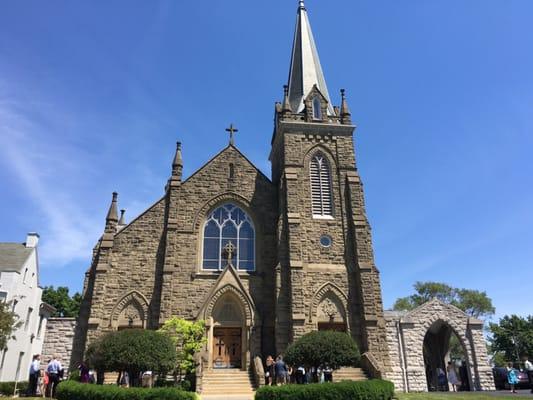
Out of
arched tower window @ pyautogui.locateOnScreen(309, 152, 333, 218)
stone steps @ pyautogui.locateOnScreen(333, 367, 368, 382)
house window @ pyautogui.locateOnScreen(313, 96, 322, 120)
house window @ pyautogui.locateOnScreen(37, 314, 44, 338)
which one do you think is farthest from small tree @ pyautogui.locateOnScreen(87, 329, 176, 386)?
house window @ pyautogui.locateOnScreen(37, 314, 44, 338)

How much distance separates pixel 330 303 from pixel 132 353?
10.9m

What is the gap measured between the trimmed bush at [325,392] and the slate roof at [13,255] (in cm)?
2167

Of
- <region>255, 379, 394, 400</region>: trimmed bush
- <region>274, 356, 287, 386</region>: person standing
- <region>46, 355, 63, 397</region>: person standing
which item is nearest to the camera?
<region>255, 379, 394, 400</region>: trimmed bush

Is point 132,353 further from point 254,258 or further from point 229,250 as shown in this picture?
point 254,258

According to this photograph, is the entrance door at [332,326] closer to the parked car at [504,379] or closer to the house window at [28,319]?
the parked car at [504,379]

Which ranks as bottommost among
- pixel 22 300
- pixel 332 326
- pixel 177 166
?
pixel 332 326

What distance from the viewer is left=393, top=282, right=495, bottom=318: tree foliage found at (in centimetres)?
5757

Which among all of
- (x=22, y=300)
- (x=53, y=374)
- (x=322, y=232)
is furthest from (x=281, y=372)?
(x=22, y=300)

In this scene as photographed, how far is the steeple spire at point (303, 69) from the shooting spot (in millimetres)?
29438

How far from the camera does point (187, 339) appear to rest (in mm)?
19594

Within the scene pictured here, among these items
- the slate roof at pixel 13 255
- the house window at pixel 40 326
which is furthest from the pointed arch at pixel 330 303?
the house window at pixel 40 326

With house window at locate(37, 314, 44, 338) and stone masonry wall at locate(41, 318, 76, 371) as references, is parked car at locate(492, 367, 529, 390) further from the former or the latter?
house window at locate(37, 314, 44, 338)

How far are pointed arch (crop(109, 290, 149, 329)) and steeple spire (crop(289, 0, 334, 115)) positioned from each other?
15.7 meters

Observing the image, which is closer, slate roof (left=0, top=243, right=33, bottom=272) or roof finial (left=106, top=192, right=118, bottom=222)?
roof finial (left=106, top=192, right=118, bottom=222)
